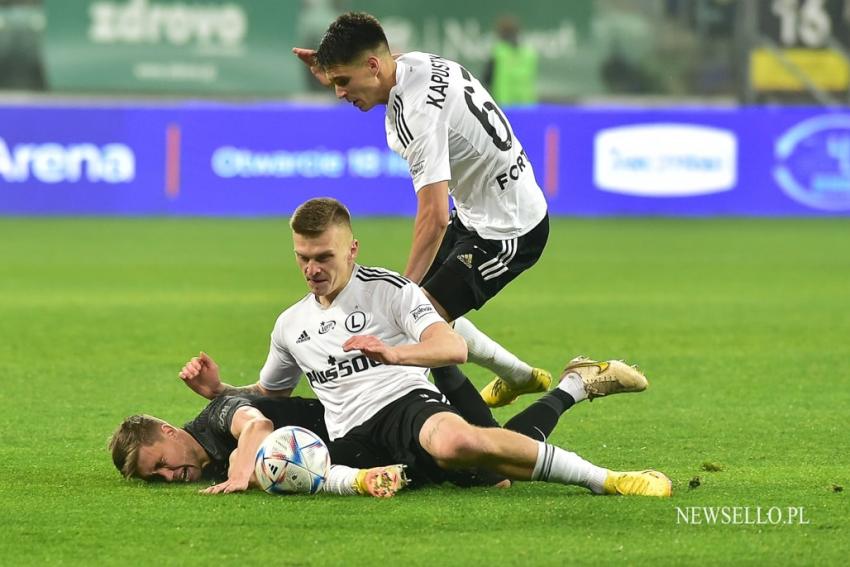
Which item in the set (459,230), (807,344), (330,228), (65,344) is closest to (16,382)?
(65,344)

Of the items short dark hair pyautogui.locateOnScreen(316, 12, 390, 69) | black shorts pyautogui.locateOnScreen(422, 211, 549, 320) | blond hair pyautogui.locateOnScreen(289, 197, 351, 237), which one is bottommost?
black shorts pyautogui.locateOnScreen(422, 211, 549, 320)

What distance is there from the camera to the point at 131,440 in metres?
6.25

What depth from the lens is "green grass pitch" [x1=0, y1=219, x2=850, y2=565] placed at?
523 cm

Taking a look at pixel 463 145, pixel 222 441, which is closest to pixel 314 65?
pixel 463 145

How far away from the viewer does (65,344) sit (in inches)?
417

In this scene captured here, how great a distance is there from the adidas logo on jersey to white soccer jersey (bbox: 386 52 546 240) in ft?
0.46

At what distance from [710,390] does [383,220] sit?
11.8m

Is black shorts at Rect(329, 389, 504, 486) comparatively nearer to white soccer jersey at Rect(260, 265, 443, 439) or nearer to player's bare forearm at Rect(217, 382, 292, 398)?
white soccer jersey at Rect(260, 265, 443, 439)

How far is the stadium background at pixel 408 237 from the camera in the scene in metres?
5.57

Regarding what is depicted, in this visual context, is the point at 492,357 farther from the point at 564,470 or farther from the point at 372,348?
the point at 372,348

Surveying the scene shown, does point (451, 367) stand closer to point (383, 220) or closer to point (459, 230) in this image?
point (459, 230)

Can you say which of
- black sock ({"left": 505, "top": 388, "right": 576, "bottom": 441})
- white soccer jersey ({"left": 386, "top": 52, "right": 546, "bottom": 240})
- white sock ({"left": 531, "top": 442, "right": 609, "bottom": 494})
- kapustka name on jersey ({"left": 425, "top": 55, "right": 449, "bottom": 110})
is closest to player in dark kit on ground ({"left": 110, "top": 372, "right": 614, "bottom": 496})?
black sock ({"left": 505, "top": 388, "right": 576, "bottom": 441})

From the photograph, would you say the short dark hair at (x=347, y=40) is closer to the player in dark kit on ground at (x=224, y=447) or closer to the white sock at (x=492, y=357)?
the player in dark kit on ground at (x=224, y=447)

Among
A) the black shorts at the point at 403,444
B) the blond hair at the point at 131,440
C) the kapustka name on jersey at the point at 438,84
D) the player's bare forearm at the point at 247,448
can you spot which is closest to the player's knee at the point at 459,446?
the black shorts at the point at 403,444
